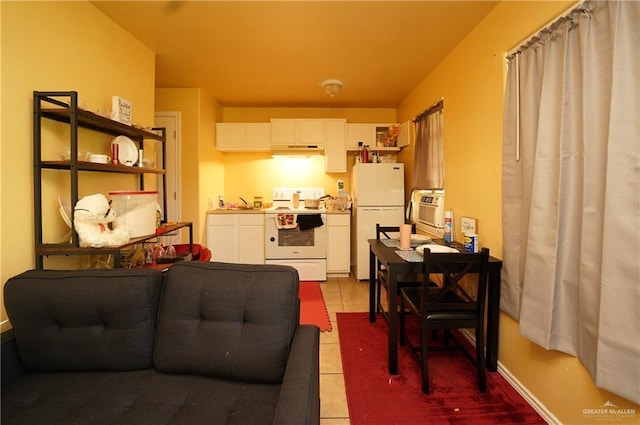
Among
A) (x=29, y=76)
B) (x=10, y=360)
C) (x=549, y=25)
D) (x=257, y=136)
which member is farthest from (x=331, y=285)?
(x=29, y=76)

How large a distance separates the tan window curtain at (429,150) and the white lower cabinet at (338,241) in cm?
105

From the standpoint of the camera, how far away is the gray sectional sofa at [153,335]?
3.97ft

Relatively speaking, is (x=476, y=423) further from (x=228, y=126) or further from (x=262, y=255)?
(x=228, y=126)

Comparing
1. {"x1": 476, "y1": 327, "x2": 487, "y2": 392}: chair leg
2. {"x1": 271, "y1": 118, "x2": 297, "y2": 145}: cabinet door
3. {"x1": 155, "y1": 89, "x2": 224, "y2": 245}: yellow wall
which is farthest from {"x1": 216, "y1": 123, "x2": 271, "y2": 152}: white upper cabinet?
{"x1": 476, "y1": 327, "x2": 487, "y2": 392}: chair leg

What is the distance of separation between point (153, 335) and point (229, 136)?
331cm

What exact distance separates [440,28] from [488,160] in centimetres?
113

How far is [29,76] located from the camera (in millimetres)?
1547

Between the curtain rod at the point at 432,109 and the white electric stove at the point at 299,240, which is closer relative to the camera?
the curtain rod at the point at 432,109

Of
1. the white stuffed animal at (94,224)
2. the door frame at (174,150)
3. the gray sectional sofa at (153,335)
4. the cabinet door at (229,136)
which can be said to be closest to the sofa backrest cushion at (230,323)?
the gray sectional sofa at (153,335)

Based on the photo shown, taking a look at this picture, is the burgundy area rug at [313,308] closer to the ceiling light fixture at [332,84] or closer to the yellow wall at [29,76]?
the yellow wall at [29,76]

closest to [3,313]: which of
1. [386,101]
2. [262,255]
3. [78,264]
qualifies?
[78,264]

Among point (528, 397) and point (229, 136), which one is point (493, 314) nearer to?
point (528, 397)

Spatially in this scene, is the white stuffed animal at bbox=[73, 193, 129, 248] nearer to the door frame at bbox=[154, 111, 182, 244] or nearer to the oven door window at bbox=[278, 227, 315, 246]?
the door frame at bbox=[154, 111, 182, 244]

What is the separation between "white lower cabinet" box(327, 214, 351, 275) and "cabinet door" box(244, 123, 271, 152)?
141 centimetres
